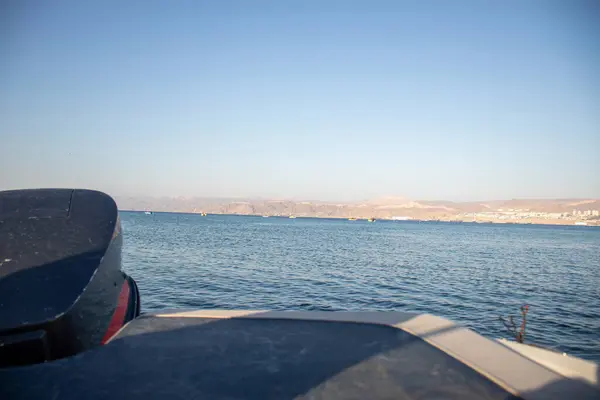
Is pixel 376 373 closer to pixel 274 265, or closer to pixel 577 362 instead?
pixel 577 362

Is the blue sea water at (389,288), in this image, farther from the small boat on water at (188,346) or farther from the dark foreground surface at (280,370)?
the dark foreground surface at (280,370)

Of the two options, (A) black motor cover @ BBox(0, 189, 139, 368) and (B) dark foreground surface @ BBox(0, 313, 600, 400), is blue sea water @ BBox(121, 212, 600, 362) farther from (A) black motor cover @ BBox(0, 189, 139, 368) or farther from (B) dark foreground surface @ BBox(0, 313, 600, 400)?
(B) dark foreground surface @ BBox(0, 313, 600, 400)

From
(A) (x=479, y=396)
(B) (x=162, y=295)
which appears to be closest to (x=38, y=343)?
(A) (x=479, y=396)

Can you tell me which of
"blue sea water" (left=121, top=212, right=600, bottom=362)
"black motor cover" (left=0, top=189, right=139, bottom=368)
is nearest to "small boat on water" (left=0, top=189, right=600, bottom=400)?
"black motor cover" (left=0, top=189, right=139, bottom=368)

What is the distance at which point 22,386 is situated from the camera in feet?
13.5

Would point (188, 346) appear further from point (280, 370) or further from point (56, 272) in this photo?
point (56, 272)

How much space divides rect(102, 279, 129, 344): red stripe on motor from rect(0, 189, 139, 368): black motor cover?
10 centimetres

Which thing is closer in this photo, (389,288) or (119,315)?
(119,315)

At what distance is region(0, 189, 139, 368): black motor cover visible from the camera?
463 centimetres

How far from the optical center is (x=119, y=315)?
21.0 ft

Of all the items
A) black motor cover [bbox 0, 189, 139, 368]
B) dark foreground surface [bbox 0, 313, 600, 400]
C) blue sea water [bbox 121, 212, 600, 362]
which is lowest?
blue sea water [bbox 121, 212, 600, 362]

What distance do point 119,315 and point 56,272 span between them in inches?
54.8

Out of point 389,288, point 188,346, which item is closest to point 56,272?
point 188,346

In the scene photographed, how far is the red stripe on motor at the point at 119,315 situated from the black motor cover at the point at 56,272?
0.10 meters
